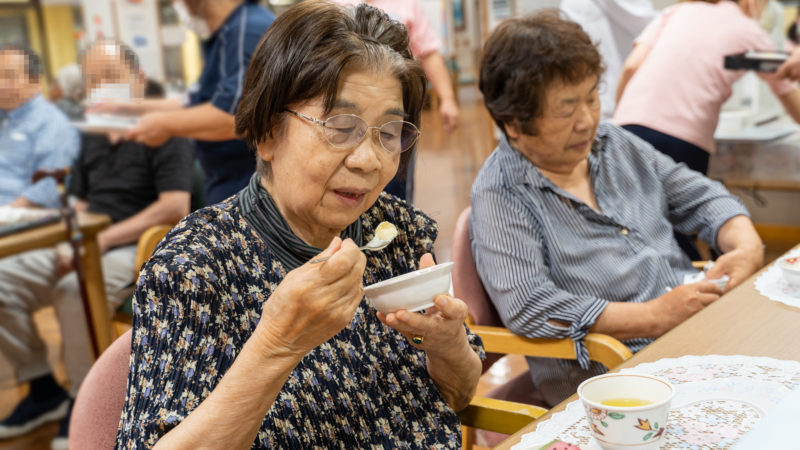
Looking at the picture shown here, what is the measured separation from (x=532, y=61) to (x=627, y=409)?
3.65ft

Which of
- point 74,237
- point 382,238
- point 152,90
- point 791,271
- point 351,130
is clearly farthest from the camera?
point 152,90

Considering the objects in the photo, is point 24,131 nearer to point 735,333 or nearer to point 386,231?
point 386,231

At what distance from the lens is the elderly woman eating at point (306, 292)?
1028 mm

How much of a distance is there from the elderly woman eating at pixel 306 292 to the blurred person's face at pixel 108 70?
A: 2.30 meters

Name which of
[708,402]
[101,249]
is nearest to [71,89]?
[101,249]

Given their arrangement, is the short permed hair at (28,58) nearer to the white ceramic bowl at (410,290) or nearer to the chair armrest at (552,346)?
the chair armrest at (552,346)

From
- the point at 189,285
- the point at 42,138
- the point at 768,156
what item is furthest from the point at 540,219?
the point at 42,138

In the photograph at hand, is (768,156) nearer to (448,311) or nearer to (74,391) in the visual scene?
(448,311)

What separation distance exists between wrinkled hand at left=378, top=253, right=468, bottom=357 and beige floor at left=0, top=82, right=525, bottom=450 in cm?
31

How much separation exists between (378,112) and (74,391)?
2.66 metres

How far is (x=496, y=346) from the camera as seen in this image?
1.87m

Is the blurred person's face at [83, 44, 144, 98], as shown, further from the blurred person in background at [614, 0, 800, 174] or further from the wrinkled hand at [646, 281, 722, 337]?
the wrinkled hand at [646, 281, 722, 337]

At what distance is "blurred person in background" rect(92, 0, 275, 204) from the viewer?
2660 mm

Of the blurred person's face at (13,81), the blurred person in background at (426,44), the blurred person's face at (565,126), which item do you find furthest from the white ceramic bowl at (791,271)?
the blurred person's face at (13,81)
